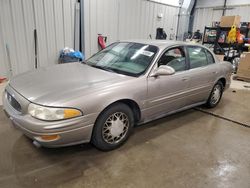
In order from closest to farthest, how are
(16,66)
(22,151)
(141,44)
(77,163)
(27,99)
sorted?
(27,99)
(77,163)
(22,151)
(141,44)
(16,66)

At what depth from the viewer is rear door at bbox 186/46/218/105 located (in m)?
3.22

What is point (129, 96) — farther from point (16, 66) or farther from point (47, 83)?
point (16, 66)

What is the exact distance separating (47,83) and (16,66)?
11.2ft

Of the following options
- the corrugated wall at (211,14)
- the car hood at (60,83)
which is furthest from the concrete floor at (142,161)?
the corrugated wall at (211,14)


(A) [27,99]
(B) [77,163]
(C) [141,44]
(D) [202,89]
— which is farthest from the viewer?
(D) [202,89]

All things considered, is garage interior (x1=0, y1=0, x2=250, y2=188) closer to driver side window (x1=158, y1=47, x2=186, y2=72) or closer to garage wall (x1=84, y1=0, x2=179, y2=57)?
garage wall (x1=84, y1=0, x2=179, y2=57)

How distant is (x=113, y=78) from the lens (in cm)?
244

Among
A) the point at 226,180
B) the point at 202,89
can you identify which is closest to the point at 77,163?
the point at 226,180

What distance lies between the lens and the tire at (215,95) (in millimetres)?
3837

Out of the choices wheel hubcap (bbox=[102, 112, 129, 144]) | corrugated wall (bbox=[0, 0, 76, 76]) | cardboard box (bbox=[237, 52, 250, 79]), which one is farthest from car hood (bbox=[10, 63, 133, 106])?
cardboard box (bbox=[237, 52, 250, 79])

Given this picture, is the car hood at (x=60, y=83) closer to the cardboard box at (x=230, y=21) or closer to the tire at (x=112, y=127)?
the tire at (x=112, y=127)

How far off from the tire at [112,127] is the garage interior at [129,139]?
11 cm

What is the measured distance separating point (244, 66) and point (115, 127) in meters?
5.64

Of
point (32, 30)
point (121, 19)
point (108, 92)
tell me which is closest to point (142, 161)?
point (108, 92)
